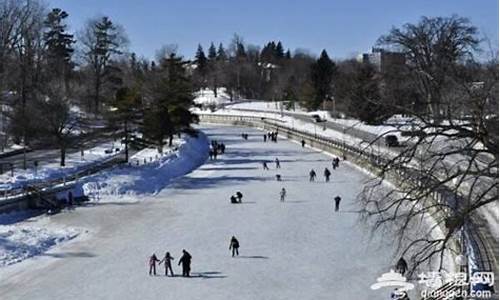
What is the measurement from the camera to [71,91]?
6781 centimetres

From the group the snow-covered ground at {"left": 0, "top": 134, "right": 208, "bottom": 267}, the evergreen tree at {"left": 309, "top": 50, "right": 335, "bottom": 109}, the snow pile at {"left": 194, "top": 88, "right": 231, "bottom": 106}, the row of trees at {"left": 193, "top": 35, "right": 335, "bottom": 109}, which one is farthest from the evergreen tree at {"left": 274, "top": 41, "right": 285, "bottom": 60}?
the snow-covered ground at {"left": 0, "top": 134, "right": 208, "bottom": 267}

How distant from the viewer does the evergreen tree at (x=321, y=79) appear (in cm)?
8575

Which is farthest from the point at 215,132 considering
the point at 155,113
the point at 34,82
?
the point at 155,113

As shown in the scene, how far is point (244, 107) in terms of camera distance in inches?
3954

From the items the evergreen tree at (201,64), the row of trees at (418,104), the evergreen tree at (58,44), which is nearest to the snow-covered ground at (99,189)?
the row of trees at (418,104)

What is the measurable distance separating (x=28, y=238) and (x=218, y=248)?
22.5 ft

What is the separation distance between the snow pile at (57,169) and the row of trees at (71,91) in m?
1.03

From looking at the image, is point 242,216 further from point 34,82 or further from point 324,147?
point 34,82

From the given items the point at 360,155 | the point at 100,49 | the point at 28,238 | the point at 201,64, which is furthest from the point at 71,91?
the point at 201,64

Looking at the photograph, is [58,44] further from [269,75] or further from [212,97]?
[269,75]

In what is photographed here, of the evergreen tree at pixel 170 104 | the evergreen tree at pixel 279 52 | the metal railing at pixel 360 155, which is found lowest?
the metal railing at pixel 360 155

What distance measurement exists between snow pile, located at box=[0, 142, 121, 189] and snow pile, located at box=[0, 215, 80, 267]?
240 inches

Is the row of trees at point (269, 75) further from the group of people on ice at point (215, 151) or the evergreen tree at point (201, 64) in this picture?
the group of people on ice at point (215, 151)

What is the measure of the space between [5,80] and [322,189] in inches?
1365
